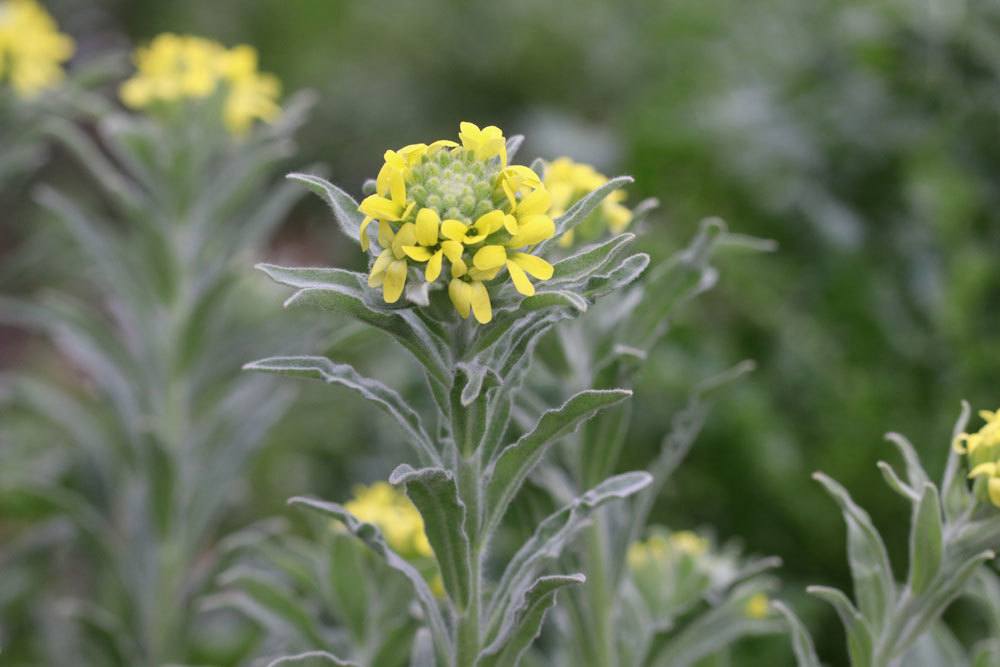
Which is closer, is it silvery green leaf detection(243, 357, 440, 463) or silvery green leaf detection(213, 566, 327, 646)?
silvery green leaf detection(243, 357, 440, 463)

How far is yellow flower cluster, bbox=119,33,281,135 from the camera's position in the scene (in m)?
2.04

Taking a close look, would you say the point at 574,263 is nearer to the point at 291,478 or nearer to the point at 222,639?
the point at 222,639

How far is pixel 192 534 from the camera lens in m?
2.11

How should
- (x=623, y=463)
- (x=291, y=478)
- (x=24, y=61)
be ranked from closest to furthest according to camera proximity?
(x=24, y=61) → (x=623, y=463) → (x=291, y=478)

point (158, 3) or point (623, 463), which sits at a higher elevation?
point (158, 3)

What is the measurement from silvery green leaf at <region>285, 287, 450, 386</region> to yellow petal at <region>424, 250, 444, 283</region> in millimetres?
64

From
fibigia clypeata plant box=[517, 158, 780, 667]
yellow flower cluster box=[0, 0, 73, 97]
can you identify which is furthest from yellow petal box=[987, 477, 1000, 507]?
yellow flower cluster box=[0, 0, 73, 97]

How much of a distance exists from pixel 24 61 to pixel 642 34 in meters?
3.21

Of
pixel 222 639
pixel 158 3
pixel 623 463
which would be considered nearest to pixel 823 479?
pixel 222 639

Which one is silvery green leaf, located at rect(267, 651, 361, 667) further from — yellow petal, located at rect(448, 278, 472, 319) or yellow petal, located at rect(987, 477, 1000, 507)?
yellow petal, located at rect(987, 477, 1000, 507)

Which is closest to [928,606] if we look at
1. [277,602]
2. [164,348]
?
[277,602]

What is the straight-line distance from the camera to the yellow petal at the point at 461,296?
3.40 ft

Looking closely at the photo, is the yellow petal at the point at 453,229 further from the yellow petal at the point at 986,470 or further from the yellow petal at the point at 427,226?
the yellow petal at the point at 986,470

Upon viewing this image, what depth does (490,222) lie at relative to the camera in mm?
1049
